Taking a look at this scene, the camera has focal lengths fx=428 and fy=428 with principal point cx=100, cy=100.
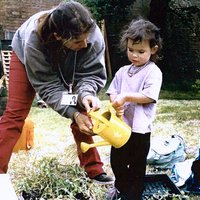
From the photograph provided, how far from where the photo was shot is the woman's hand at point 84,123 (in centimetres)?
213

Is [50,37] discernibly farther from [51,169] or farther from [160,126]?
[160,126]

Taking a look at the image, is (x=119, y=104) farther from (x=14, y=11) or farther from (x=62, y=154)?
(x=14, y=11)

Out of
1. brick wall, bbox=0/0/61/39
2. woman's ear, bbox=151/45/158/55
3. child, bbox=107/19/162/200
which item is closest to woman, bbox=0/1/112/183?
child, bbox=107/19/162/200

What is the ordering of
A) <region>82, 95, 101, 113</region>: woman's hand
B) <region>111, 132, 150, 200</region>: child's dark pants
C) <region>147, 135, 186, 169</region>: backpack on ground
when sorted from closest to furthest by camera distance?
<region>82, 95, 101, 113</region>: woman's hand
<region>111, 132, 150, 200</region>: child's dark pants
<region>147, 135, 186, 169</region>: backpack on ground

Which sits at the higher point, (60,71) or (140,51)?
(140,51)

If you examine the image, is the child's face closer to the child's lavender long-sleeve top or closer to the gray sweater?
the child's lavender long-sleeve top

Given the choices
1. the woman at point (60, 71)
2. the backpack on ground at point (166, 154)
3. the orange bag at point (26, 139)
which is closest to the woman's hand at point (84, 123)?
the woman at point (60, 71)

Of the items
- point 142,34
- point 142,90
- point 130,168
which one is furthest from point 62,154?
point 142,34

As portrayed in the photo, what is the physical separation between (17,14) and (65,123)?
15.1ft

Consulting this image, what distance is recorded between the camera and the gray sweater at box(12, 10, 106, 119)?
90.0 inches

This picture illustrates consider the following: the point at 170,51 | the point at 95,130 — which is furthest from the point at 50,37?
the point at 170,51

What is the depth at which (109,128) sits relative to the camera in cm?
204

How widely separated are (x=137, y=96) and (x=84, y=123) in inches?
12.2

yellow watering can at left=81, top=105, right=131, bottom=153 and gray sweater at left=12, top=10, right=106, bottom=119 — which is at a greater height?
gray sweater at left=12, top=10, right=106, bottom=119
